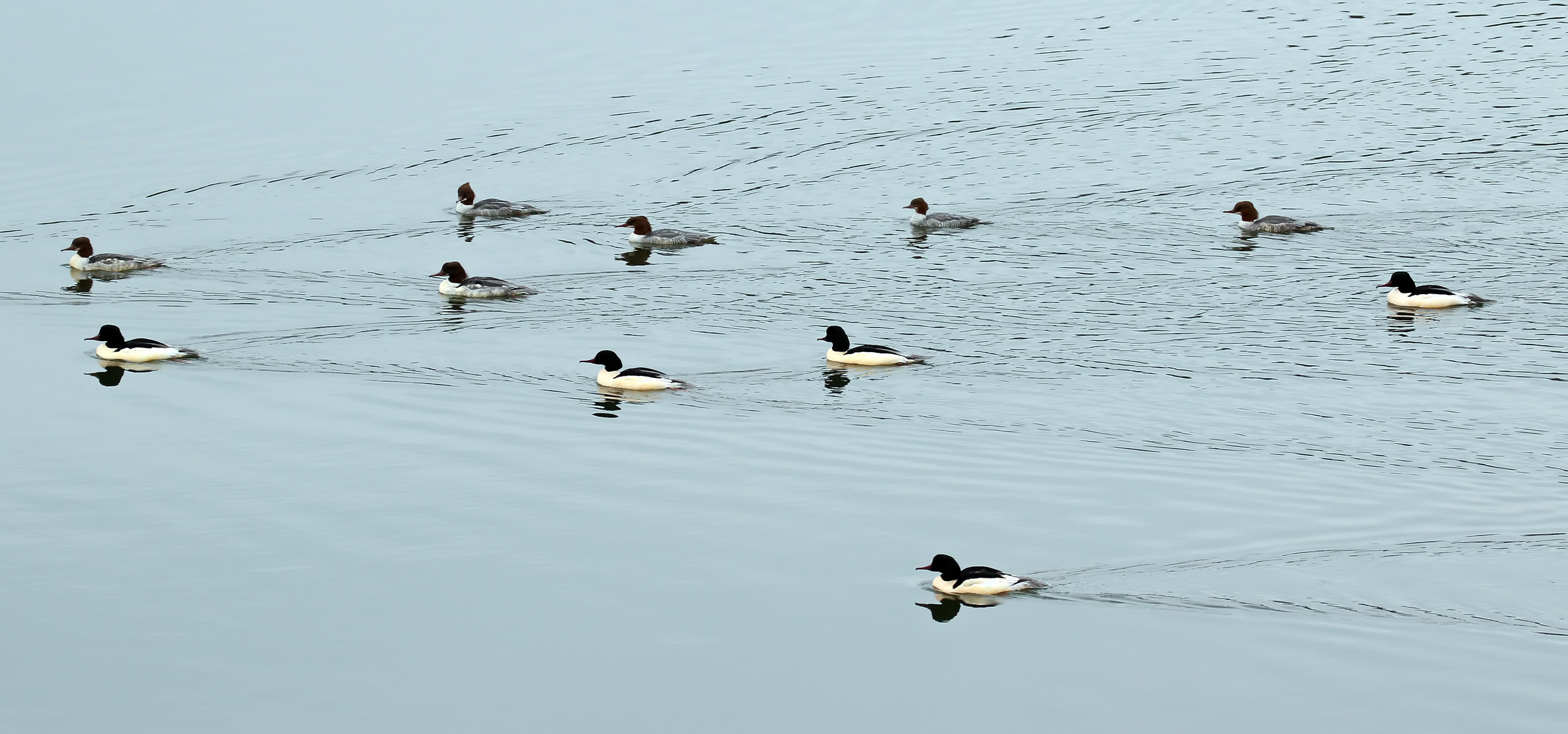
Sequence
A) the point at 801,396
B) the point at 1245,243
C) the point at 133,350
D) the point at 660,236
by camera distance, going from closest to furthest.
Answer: the point at 801,396
the point at 133,350
the point at 1245,243
the point at 660,236

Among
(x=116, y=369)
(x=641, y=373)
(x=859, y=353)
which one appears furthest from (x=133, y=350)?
(x=859, y=353)

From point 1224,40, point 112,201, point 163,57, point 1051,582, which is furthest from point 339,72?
point 1051,582

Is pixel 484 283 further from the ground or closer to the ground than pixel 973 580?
further from the ground

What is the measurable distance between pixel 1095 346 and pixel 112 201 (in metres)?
22.1

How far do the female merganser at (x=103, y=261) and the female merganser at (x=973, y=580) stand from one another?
2133 cm

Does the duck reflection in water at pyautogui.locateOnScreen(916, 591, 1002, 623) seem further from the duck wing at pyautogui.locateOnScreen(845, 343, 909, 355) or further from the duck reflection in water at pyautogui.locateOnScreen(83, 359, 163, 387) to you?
the duck reflection in water at pyautogui.locateOnScreen(83, 359, 163, 387)

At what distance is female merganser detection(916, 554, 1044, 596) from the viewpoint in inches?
677

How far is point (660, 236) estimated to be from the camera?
→ 35.0 meters

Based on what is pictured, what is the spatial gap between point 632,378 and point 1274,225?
14.2m

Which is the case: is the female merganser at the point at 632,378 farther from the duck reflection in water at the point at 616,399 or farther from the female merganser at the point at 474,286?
the female merganser at the point at 474,286

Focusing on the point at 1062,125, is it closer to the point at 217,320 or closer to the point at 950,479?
the point at 217,320

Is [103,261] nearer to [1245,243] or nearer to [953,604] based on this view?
[1245,243]

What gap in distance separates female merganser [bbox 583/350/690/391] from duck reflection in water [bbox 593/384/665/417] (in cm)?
7

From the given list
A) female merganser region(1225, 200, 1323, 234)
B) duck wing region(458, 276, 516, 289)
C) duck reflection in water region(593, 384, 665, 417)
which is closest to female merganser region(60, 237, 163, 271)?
duck wing region(458, 276, 516, 289)
